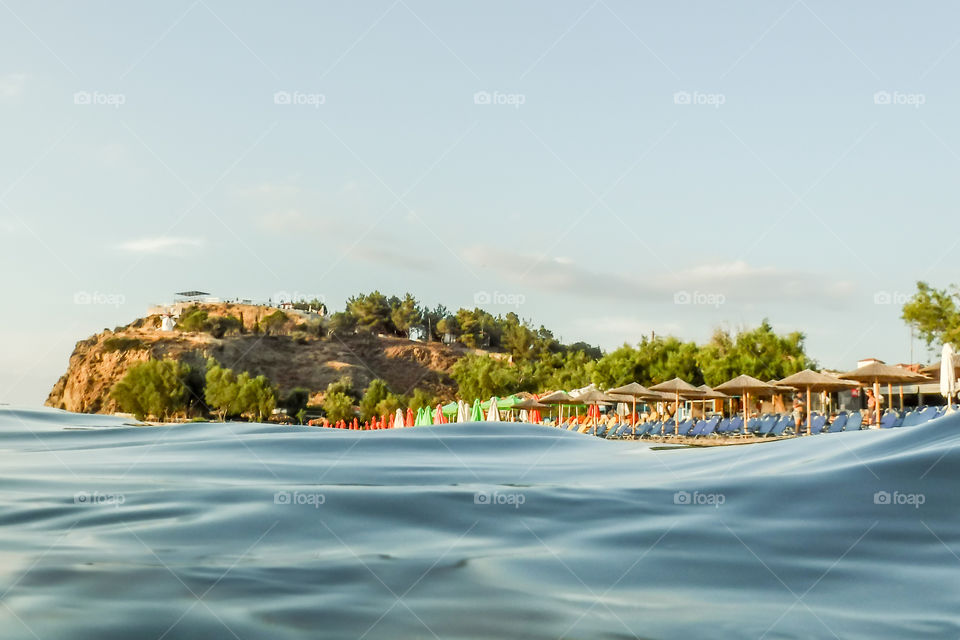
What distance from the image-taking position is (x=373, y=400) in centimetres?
7238

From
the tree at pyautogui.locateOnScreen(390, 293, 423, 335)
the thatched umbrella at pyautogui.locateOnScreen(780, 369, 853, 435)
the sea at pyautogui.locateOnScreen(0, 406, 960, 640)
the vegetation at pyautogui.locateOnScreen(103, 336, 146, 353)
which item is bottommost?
the sea at pyautogui.locateOnScreen(0, 406, 960, 640)

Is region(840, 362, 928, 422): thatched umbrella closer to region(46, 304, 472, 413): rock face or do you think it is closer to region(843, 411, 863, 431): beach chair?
region(843, 411, 863, 431): beach chair

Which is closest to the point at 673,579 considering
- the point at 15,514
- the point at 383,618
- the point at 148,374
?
the point at 383,618

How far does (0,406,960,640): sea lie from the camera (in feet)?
6.17

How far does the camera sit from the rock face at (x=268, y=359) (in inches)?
3575

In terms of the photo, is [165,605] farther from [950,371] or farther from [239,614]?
[950,371]

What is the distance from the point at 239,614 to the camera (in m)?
1.86

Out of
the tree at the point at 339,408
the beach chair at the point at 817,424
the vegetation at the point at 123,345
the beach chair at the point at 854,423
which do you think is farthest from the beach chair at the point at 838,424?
the vegetation at the point at 123,345

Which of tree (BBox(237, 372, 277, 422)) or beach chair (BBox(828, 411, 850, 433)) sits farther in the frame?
tree (BBox(237, 372, 277, 422))

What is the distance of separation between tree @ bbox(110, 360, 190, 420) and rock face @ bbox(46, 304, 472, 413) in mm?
15179

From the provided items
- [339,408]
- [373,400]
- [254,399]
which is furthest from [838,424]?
[254,399]

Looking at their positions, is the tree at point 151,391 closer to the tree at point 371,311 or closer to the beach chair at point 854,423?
the tree at point 371,311

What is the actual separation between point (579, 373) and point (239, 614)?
54822 millimetres

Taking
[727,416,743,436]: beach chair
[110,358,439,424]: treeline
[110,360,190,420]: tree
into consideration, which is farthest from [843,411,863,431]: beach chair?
[110,360,190,420]: tree
